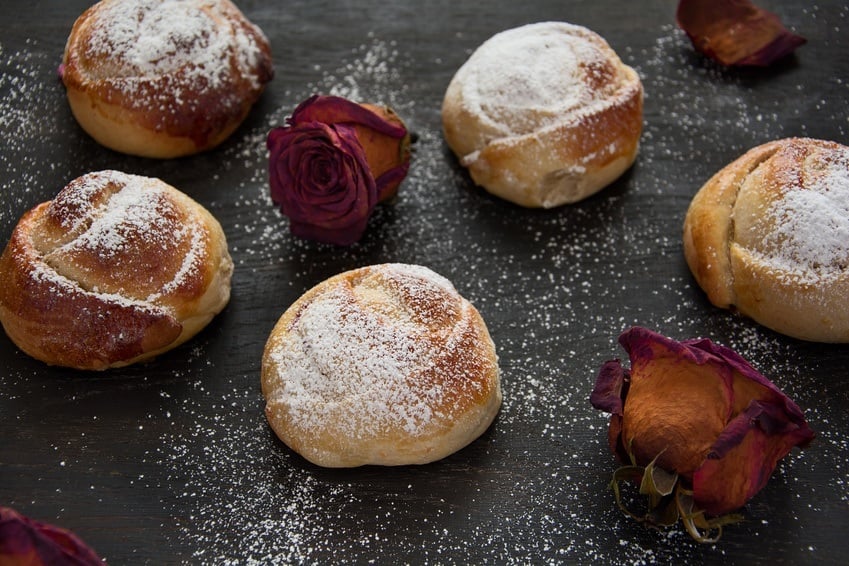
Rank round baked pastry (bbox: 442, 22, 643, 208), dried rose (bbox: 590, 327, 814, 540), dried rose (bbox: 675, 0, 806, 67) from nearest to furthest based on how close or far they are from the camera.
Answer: dried rose (bbox: 590, 327, 814, 540) < round baked pastry (bbox: 442, 22, 643, 208) < dried rose (bbox: 675, 0, 806, 67)

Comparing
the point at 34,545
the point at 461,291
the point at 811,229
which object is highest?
the point at 811,229

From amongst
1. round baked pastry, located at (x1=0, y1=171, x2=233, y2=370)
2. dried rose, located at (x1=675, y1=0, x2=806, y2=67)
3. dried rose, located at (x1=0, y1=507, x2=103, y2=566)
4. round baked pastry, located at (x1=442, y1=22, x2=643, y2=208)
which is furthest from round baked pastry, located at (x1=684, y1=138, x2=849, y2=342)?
dried rose, located at (x1=0, y1=507, x2=103, y2=566)

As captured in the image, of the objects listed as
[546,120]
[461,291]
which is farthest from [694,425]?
[546,120]

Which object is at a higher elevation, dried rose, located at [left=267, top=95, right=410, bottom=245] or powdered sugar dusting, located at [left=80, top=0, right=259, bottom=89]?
powdered sugar dusting, located at [left=80, top=0, right=259, bottom=89]

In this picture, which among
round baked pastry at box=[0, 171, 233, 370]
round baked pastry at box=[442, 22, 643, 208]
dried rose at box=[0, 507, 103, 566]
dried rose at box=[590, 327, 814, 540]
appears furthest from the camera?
round baked pastry at box=[442, 22, 643, 208]

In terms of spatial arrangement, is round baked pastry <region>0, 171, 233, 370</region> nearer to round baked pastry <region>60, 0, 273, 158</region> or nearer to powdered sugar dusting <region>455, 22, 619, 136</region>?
round baked pastry <region>60, 0, 273, 158</region>

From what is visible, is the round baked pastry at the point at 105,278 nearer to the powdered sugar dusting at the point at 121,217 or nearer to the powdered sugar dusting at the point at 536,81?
the powdered sugar dusting at the point at 121,217

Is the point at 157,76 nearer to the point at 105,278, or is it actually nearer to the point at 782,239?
the point at 105,278
